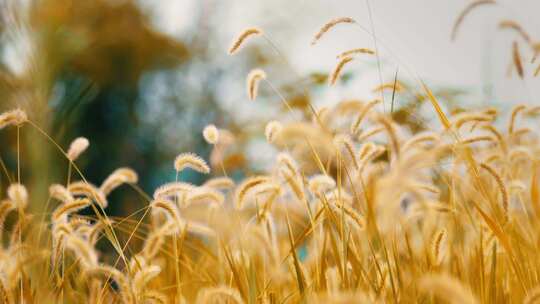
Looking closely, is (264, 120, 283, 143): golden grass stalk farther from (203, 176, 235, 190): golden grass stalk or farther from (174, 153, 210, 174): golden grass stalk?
(203, 176, 235, 190): golden grass stalk

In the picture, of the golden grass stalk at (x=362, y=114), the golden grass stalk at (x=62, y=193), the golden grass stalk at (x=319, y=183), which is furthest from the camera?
the golden grass stalk at (x=62, y=193)

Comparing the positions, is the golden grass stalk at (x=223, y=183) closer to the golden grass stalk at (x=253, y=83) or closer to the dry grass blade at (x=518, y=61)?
the golden grass stalk at (x=253, y=83)

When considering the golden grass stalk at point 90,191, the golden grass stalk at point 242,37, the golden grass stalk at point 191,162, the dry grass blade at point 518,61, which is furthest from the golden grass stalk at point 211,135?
the dry grass blade at point 518,61

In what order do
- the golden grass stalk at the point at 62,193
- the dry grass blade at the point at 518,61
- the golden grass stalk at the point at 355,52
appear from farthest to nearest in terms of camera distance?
the dry grass blade at the point at 518,61 → the golden grass stalk at the point at 62,193 → the golden grass stalk at the point at 355,52

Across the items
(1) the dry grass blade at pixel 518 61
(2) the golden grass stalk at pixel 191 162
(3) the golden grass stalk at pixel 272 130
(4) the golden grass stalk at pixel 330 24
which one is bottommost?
(2) the golden grass stalk at pixel 191 162

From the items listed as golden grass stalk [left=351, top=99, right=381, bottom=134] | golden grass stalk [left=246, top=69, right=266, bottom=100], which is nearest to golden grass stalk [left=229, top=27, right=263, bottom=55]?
golden grass stalk [left=246, top=69, right=266, bottom=100]

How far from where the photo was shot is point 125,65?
10.2m

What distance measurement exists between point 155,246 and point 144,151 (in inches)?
333

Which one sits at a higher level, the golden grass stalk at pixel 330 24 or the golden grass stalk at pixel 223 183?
the golden grass stalk at pixel 330 24

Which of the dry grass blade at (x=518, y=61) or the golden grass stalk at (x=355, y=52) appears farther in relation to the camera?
the dry grass blade at (x=518, y=61)

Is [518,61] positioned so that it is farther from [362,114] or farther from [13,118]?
[13,118]

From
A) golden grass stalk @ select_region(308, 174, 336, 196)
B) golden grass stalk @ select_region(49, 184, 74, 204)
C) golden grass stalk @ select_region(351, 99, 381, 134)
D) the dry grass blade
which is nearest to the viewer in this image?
golden grass stalk @ select_region(308, 174, 336, 196)

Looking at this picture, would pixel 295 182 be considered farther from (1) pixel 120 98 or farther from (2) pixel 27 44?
(1) pixel 120 98

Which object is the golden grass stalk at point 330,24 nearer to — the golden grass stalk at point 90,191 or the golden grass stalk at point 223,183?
the golden grass stalk at point 223,183
